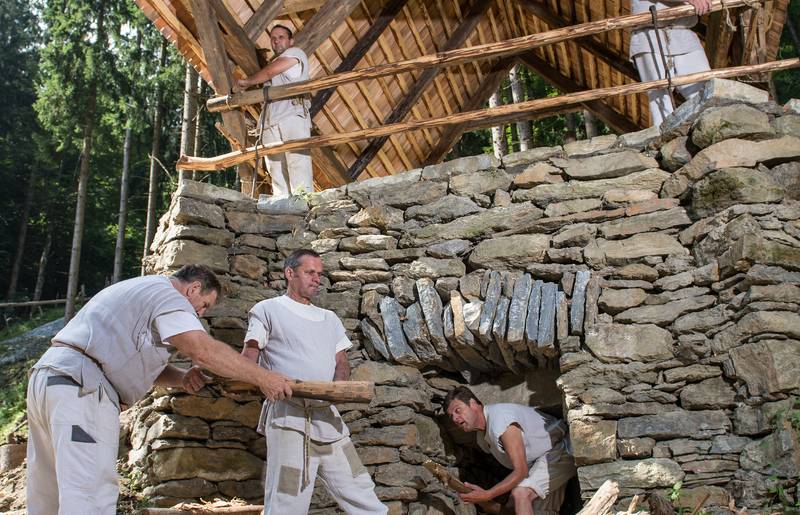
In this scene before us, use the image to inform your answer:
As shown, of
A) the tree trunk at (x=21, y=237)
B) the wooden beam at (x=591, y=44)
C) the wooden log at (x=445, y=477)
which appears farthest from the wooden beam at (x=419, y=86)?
the tree trunk at (x=21, y=237)

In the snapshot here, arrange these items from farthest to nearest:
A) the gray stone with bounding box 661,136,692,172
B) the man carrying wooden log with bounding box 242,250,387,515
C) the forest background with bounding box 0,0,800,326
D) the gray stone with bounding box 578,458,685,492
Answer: the forest background with bounding box 0,0,800,326
the gray stone with bounding box 661,136,692,172
the gray stone with bounding box 578,458,685,492
the man carrying wooden log with bounding box 242,250,387,515

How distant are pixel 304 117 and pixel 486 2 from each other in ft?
9.35

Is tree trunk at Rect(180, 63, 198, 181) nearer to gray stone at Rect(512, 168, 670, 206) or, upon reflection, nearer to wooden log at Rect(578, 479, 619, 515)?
gray stone at Rect(512, 168, 670, 206)

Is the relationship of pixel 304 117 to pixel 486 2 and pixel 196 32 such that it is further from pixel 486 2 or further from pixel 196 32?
pixel 486 2

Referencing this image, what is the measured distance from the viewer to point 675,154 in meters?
4.39

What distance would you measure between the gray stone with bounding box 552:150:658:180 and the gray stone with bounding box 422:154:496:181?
446 mm

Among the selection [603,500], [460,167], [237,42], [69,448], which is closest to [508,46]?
[460,167]

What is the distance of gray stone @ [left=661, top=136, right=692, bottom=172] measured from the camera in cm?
438

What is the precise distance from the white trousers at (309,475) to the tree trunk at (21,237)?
18030 mm

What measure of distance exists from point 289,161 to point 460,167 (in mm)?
1423

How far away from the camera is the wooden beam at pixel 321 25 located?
580 centimetres

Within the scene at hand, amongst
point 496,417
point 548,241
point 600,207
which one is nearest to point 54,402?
point 496,417

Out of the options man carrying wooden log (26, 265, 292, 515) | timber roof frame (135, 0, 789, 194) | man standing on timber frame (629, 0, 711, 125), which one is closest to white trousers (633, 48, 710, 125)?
man standing on timber frame (629, 0, 711, 125)

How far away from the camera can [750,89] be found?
14.6 feet
